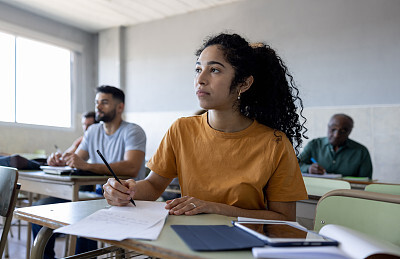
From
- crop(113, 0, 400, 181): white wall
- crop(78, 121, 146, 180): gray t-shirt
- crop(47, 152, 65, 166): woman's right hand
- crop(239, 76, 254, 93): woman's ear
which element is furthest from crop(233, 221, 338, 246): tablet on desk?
crop(113, 0, 400, 181): white wall

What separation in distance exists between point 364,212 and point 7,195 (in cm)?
129

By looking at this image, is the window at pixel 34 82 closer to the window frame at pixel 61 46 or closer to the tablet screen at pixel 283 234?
the window frame at pixel 61 46

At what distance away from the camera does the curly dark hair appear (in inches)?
57.7

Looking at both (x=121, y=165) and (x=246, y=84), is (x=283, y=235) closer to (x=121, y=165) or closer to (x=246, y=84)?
(x=246, y=84)

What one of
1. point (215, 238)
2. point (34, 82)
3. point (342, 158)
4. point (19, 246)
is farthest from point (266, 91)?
point (34, 82)

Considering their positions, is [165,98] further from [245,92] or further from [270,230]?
[270,230]

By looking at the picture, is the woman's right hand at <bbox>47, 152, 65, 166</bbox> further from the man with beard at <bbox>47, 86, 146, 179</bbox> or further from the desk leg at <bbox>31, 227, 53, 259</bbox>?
the desk leg at <bbox>31, 227, 53, 259</bbox>

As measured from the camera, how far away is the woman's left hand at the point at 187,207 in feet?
3.46

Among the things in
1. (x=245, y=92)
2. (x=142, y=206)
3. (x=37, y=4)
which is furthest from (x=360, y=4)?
(x=37, y=4)

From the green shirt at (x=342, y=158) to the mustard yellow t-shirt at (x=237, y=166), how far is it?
6.28 feet

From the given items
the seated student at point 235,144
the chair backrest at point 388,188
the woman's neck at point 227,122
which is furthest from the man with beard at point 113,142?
the chair backrest at point 388,188

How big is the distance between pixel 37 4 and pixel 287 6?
3.90m

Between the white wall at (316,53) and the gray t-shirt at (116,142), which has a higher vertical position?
the white wall at (316,53)

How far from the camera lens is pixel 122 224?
888mm
